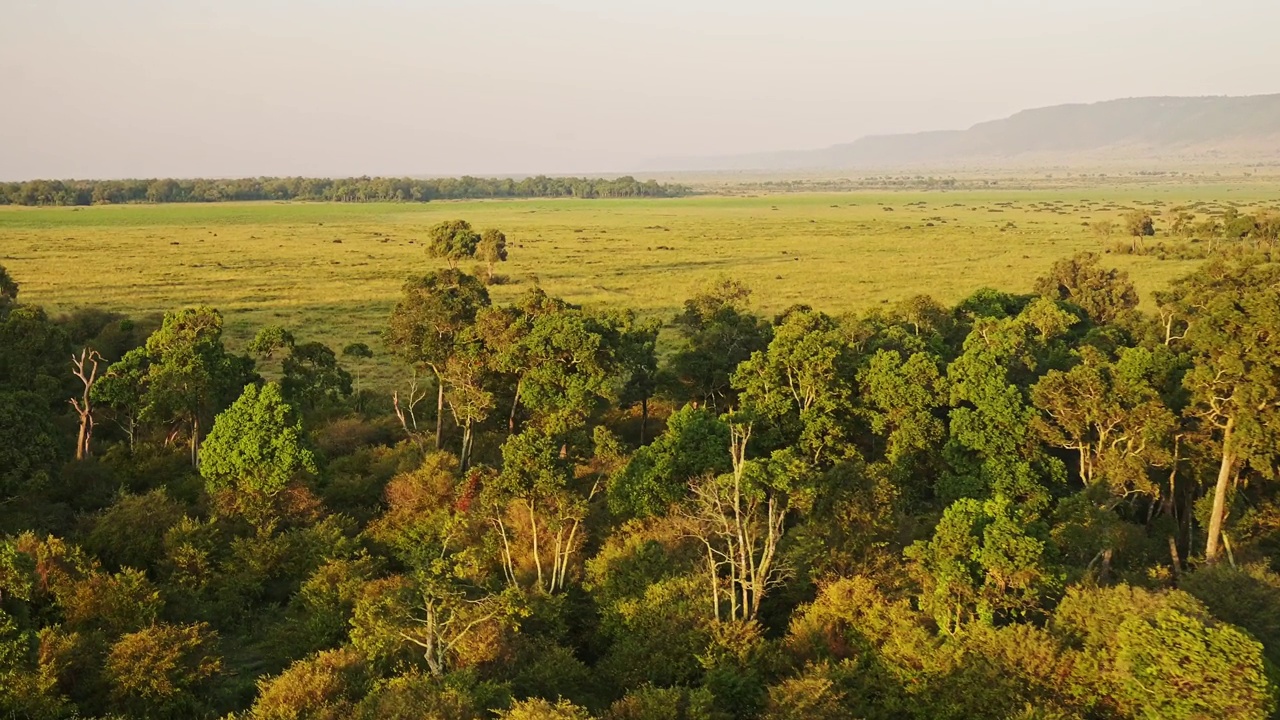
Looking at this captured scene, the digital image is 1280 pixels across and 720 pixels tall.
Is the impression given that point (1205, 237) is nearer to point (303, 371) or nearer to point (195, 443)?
point (303, 371)

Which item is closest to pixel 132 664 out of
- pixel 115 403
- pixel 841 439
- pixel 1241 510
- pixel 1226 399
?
pixel 115 403

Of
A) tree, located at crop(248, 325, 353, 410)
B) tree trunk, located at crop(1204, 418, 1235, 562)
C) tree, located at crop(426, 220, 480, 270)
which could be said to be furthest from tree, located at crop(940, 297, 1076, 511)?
tree, located at crop(426, 220, 480, 270)

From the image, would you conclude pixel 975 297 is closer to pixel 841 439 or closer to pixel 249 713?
pixel 841 439

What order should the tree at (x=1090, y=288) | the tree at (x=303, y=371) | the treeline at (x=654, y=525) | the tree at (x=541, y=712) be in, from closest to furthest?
1. the tree at (x=541, y=712)
2. the treeline at (x=654, y=525)
3. the tree at (x=303, y=371)
4. the tree at (x=1090, y=288)

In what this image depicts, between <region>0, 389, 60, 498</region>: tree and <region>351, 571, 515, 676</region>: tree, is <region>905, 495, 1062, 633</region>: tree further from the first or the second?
<region>0, 389, 60, 498</region>: tree

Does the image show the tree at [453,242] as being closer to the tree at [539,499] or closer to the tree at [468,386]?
the tree at [468,386]

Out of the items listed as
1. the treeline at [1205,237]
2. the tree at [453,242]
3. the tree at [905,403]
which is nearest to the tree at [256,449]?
the tree at [905,403]
